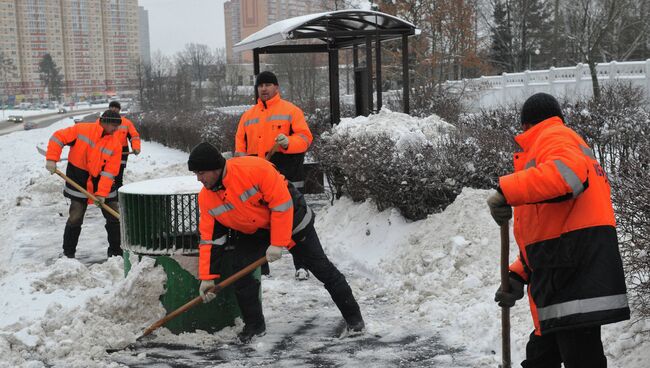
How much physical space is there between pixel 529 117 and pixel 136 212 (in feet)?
10.7

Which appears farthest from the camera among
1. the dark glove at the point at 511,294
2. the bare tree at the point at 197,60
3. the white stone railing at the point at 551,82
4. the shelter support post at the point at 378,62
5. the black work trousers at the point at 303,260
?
the bare tree at the point at 197,60

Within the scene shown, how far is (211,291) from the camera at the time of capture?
17.0 feet

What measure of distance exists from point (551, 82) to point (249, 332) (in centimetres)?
2248

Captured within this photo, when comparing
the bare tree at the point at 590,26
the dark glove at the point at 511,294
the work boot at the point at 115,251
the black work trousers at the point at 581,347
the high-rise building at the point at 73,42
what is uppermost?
the high-rise building at the point at 73,42

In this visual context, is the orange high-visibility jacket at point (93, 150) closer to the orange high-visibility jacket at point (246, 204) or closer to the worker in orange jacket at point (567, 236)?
the orange high-visibility jacket at point (246, 204)

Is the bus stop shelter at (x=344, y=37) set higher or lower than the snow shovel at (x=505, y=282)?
higher

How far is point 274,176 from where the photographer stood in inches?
197

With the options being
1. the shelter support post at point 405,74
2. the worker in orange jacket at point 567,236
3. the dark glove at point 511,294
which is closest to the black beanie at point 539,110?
the worker in orange jacket at point 567,236

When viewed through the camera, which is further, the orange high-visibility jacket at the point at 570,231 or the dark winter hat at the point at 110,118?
the dark winter hat at the point at 110,118

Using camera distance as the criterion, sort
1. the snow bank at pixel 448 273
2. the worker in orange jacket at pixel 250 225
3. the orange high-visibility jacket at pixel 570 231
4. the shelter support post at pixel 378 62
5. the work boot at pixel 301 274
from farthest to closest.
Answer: the shelter support post at pixel 378 62 → the work boot at pixel 301 274 → the worker in orange jacket at pixel 250 225 → the snow bank at pixel 448 273 → the orange high-visibility jacket at pixel 570 231

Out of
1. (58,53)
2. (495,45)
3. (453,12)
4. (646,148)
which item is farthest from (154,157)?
(58,53)

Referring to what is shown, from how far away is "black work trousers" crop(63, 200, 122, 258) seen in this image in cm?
797

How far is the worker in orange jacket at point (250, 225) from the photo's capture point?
4.93 metres

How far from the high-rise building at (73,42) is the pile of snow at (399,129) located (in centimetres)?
10720
